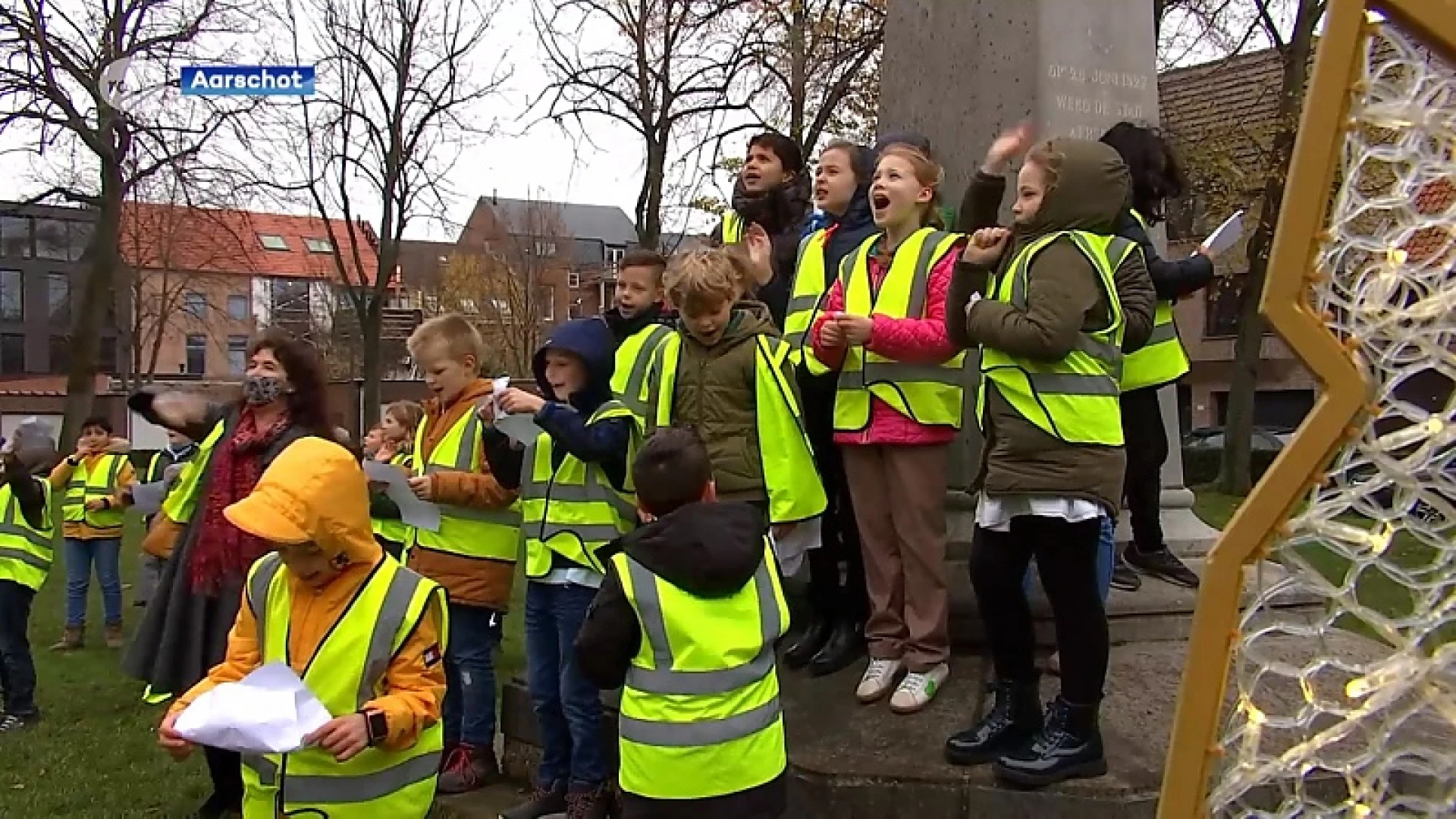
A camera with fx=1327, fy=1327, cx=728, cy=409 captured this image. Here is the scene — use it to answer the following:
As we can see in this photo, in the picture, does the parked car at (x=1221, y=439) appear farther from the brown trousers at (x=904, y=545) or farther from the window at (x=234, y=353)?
the window at (x=234, y=353)

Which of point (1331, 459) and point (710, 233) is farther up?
point (710, 233)

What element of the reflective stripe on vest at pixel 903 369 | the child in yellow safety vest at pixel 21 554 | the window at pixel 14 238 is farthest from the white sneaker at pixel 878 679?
the window at pixel 14 238

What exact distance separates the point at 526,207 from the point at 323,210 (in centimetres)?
2099

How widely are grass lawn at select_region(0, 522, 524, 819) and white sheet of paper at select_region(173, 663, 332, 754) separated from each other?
281 cm

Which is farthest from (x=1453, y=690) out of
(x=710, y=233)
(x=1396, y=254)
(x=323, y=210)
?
(x=323, y=210)

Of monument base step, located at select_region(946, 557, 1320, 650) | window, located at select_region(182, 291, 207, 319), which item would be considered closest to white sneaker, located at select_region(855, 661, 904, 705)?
monument base step, located at select_region(946, 557, 1320, 650)

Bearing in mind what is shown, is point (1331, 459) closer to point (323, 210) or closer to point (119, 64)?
point (119, 64)

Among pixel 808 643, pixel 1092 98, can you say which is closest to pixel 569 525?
pixel 808 643

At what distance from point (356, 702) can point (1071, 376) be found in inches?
80.4

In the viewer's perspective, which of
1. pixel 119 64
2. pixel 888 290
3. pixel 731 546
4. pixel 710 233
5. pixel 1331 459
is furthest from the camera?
pixel 119 64

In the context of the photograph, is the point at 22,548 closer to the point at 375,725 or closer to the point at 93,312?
the point at 375,725

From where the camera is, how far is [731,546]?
3.23 m

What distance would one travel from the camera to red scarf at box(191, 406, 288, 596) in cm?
441

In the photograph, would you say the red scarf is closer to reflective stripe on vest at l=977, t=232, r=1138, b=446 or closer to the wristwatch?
the wristwatch
